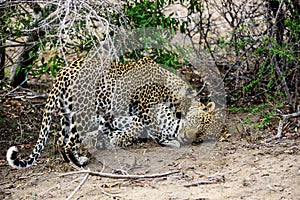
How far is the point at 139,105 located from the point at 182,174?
166cm

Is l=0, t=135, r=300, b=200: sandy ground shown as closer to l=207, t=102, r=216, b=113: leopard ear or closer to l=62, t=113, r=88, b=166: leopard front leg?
l=62, t=113, r=88, b=166: leopard front leg

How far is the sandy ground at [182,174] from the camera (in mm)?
5395

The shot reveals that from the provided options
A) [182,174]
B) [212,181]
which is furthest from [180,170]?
[212,181]

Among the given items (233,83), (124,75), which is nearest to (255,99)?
(233,83)

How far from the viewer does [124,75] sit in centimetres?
742

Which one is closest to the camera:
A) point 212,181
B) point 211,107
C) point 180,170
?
point 212,181

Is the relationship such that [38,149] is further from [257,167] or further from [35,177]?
[257,167]

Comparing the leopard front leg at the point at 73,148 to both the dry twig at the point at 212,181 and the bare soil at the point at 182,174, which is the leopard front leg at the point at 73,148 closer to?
the bare soil at the point at 182,174

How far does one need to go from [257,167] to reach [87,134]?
2.18 metres

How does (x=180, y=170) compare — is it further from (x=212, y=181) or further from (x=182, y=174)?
(x=212, y=181)

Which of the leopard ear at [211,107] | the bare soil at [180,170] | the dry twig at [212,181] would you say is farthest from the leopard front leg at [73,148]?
the leopard ear at [211,107]

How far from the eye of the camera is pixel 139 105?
7363 millimetres

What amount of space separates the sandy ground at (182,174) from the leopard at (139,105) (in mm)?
231

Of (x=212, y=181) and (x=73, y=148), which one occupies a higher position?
(x=73, y=148)
